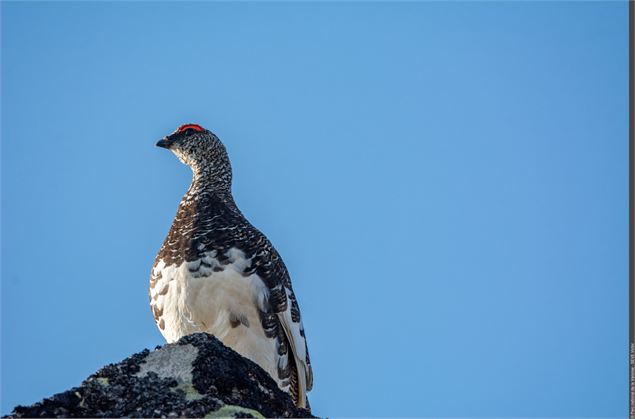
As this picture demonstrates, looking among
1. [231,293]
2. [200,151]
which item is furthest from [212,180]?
[231,293]

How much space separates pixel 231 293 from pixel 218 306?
196 mm

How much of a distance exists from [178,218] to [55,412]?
4988 millimetres

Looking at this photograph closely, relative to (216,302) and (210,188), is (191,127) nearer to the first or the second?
(210,188)

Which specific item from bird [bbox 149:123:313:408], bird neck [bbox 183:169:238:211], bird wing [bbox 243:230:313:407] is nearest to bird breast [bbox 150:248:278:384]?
bird [bbox 149:123:313:408]

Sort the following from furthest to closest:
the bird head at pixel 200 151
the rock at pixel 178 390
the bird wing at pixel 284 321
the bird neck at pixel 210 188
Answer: the bird head at pixel 200 151, the bird neck at pixel 210 188, the bird wing at pixel 284 321, the rock at pixel 178 390

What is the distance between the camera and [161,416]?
6180 millimetres

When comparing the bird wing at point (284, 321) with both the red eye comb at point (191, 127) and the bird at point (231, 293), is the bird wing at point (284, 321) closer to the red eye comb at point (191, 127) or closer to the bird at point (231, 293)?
the bird at point (231, 293)

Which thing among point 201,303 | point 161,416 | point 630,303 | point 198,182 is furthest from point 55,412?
point 198,182

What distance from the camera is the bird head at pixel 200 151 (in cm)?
1214

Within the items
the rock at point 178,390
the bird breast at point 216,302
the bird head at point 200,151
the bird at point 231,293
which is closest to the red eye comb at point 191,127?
the bird head at point 200,151

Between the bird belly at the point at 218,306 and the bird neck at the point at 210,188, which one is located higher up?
the bird neck at the point at 210,188

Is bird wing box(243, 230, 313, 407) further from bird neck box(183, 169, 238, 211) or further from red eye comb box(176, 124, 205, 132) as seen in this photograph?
red eye comb box(176, 124, 205, 132)

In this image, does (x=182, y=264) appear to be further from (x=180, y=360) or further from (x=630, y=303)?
(x=630, y=303)

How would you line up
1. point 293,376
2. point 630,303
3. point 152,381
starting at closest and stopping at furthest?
point 152,381 → point 630,303 → point 293,376
